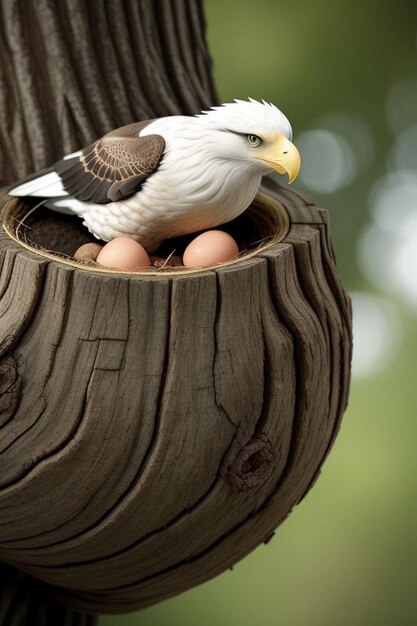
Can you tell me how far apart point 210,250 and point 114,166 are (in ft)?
0.59

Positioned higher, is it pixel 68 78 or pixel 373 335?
pixel 68 78

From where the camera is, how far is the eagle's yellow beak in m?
1.30

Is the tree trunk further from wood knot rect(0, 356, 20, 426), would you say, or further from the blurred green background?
the blurred green background

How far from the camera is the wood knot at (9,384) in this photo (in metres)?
1.23

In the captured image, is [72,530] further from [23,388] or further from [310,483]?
[310,483]

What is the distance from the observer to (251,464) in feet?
4.21

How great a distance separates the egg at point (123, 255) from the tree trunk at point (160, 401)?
0.08 m

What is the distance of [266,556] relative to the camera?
8.14 feet

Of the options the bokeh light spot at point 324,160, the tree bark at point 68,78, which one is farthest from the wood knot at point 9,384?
the bokeh light spot at point 324,160

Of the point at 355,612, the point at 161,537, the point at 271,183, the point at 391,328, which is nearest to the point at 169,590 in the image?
the point at 161,537

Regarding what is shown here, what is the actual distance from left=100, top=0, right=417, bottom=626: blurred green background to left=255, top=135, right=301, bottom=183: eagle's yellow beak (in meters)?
1.34

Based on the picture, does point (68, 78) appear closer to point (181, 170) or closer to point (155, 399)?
point (181, 170)

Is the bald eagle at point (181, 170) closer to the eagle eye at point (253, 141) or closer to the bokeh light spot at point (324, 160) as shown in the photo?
the eagle eye at point (253, 141)

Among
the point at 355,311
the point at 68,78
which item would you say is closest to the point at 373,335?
the point at 355,311
